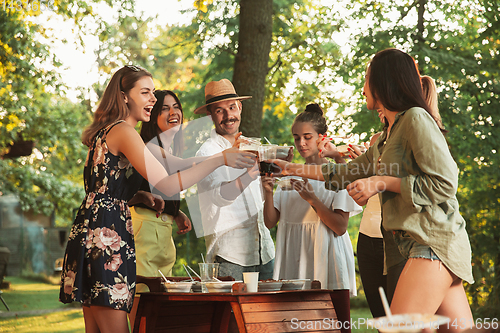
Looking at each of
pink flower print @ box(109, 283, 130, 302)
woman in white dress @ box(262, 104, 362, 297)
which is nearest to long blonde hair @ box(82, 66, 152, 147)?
pink flower print @ box(109, 283, 130, 302)

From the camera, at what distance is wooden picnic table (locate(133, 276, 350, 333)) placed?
2.29 metres

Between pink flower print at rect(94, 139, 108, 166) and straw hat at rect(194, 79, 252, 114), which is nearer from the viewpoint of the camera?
pink flower print at rect(94, 139, 108, 166)

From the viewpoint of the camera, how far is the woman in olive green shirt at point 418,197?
1.89m

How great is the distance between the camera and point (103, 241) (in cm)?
227

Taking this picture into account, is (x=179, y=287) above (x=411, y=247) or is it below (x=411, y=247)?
below

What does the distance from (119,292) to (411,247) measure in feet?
4.32

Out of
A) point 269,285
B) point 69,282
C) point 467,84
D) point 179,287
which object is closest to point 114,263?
point 69,282

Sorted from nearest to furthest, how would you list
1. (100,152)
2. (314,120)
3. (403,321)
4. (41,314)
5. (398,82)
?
1. (403,321)
2. (398,82)
3. (100,152)
4. (314,120)
5. (41,314)

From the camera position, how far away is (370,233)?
3201 mm

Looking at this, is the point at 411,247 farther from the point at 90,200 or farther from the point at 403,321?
the point at 90,200

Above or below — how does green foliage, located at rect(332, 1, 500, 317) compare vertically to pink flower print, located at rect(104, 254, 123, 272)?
above

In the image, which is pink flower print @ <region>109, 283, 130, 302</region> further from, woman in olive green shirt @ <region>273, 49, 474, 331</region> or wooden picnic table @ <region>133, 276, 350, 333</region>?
woman in olive green shirt @ <region>273, 49, 474, 331</region>

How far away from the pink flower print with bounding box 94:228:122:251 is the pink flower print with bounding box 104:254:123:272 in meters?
0.04

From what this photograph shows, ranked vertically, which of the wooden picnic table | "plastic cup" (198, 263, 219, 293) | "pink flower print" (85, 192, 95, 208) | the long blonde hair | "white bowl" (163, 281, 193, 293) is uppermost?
the long blonde hair
